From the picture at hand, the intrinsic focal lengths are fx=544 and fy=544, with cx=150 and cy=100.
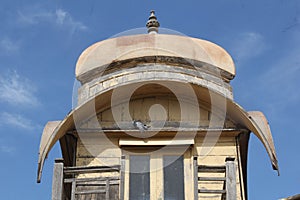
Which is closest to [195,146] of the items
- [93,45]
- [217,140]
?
[217,140]

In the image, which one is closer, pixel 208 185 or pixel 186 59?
pixel 208 185

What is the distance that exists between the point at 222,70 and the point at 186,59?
0.88 metres

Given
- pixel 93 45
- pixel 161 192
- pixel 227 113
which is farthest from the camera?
pixel 93 45

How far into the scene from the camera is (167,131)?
1155cm

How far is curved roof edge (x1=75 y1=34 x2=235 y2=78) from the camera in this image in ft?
40.0

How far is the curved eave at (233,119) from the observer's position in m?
10.9

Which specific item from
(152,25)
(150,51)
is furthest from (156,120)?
(152,25)

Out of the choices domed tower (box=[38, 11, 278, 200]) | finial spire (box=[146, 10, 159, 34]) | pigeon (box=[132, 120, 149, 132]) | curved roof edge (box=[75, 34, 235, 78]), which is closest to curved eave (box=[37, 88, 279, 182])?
domed tower (box=[38, 11, 278, 200])

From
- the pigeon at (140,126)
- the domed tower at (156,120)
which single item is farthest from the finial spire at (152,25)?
the pigeon at (140,126)

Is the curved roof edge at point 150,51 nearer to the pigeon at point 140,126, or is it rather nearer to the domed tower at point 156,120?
the domed tower at point 156,120

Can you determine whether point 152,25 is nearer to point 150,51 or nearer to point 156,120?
point 150,51

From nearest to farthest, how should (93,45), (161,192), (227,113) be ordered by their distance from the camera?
(161,192) < (227,113) < (93,45)

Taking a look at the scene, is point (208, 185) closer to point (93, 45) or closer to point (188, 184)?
point (188, 184)

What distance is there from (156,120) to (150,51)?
61.7 inches
